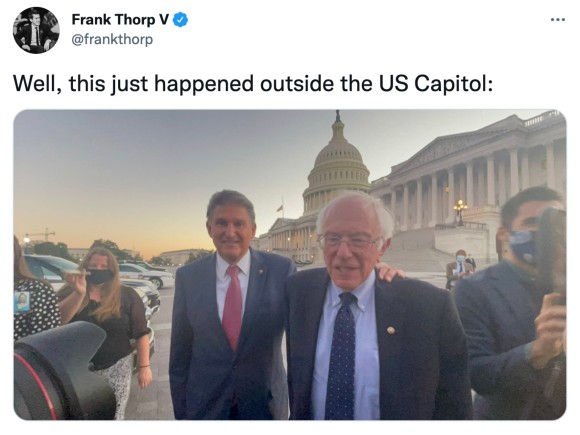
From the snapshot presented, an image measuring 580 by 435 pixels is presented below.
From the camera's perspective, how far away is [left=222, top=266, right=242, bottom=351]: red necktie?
221cm

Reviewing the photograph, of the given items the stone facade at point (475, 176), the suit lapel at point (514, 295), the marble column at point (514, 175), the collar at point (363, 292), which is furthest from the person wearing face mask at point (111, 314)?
the marble column at point (514, 175)

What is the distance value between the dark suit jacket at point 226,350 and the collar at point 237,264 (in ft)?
0.10

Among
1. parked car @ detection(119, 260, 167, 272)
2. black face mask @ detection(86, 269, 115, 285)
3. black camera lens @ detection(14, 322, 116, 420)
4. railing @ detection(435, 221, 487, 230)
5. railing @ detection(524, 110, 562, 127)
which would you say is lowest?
black camera lens @ detection(14, 322, 116, 420)

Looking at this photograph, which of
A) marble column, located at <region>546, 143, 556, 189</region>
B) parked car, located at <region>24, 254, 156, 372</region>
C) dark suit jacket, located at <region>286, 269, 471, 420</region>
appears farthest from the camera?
parked car, located at <region>24, 254, 156, 372</region>

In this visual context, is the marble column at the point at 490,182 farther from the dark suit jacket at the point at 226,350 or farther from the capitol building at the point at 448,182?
the dark suit jacket at the point at 226,350

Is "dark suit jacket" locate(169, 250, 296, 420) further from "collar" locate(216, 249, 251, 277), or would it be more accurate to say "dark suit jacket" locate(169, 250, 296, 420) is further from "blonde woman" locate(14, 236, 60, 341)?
"blonde woman" locate(14, 236, 60, 341)

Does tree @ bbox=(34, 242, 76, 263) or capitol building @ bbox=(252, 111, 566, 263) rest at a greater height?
capitol building @ bbox=(252, 111, 566, 263)

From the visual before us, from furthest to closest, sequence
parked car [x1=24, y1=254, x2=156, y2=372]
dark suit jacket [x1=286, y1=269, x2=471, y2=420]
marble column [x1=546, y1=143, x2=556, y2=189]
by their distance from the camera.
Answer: parked car [x1=24, y1=254, x2=156, y2=372] → marble column [x1=546, y1=143, x2=556, y2=189] → dark suit jacket [x1=286, y1=269, x2=471, y2=420]

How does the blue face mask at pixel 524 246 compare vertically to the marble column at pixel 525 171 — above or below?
below

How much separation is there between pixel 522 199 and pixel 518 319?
0.74 metres

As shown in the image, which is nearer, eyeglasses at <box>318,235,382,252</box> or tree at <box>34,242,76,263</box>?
eyeglasses at <box>318,235,382,252</box>

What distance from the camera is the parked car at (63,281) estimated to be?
7.37 ft

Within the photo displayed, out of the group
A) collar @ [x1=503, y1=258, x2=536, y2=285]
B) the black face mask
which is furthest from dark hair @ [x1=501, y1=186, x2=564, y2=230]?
the black face mask
